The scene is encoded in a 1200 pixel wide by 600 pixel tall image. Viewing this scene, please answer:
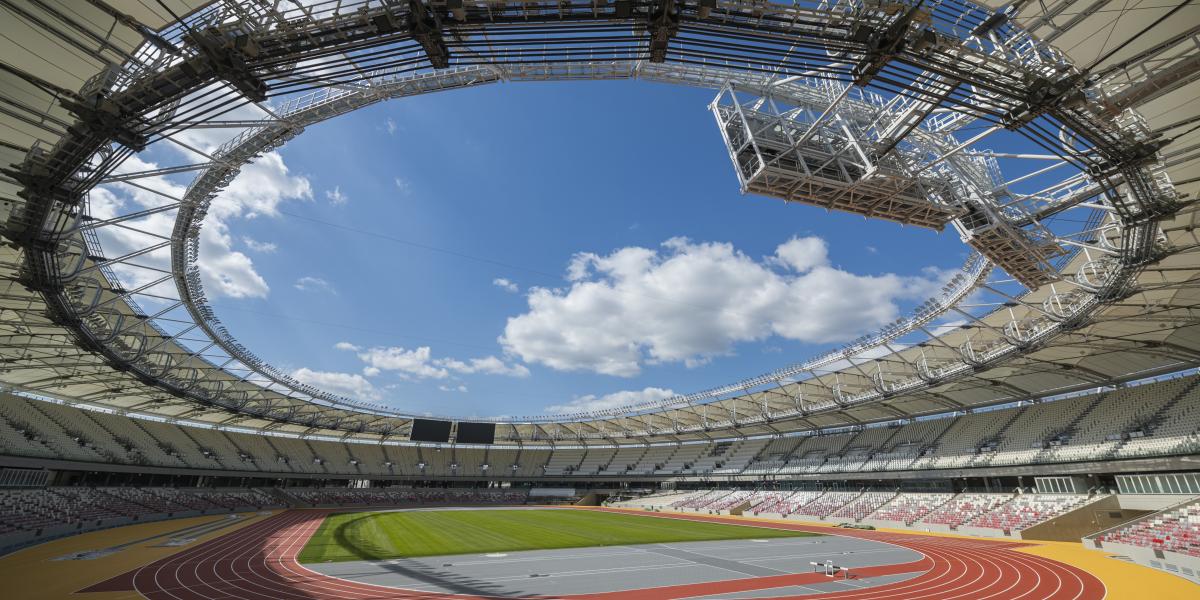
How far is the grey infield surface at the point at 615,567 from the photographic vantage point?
66.1 ft

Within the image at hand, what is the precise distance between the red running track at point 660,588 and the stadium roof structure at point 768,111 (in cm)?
1121

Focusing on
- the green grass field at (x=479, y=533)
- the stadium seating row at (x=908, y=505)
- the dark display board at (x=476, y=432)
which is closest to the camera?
the green grass field at (x=479, y=533)

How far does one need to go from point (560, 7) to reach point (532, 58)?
2159 millimetres

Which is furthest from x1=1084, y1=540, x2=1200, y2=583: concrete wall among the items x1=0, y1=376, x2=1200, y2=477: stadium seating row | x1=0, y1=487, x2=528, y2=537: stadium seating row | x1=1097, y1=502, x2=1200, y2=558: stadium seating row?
x1=0, y1=487, x2=528, y2=537: stadium seating row

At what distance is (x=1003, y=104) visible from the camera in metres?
12.1

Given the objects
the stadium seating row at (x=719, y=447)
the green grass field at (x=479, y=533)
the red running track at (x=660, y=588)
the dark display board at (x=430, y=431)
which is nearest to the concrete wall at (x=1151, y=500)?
the stadium seating row at (x=719, y=447)

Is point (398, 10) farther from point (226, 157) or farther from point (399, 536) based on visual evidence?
point (399, 536)

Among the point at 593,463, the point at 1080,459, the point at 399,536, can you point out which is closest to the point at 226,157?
the point at 399,536

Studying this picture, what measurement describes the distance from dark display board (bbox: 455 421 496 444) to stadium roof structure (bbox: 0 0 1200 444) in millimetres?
37755

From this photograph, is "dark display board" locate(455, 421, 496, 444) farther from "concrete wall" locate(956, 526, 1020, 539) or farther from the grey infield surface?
"concrete wall" locate(956, 526, 1020, 539)

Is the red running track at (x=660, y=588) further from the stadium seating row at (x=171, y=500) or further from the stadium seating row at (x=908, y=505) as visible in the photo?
the stadium seating row at (x=171, y=500)

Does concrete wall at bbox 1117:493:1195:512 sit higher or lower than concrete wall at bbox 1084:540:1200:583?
lower

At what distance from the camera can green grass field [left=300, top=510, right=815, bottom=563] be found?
29.2 m

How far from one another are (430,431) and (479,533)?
30009mm
